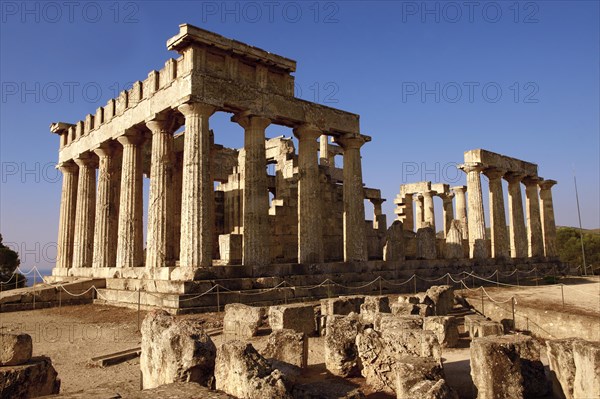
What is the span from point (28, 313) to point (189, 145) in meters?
7.46

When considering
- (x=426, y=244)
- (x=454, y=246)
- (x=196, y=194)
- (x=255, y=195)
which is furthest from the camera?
(x=454, y=246)

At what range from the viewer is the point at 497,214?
91.4 ft

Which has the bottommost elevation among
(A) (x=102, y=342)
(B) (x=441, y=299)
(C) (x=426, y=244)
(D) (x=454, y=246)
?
(A) (x=102, y=342)

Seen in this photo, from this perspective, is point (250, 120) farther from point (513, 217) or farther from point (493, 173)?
point (513, 217)

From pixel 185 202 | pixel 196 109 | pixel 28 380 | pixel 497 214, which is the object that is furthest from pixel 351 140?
pixel 28 380

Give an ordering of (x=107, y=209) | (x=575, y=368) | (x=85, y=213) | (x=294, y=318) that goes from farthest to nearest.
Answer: (x=85, y=213) → (x=107, y=209) → (x=294, y=318) → (x=575, y=368)

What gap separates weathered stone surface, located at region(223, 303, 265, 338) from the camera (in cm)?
1027

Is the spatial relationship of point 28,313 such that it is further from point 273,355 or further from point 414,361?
point 414,361

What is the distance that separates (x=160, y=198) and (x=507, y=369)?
13.2 m

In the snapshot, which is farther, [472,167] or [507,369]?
[472,167]

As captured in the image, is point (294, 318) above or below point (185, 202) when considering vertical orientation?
below

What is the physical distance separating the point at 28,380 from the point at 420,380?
14.6 feet

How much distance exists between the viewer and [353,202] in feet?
65.3

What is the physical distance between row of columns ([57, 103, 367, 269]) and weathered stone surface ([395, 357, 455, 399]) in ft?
32.8
